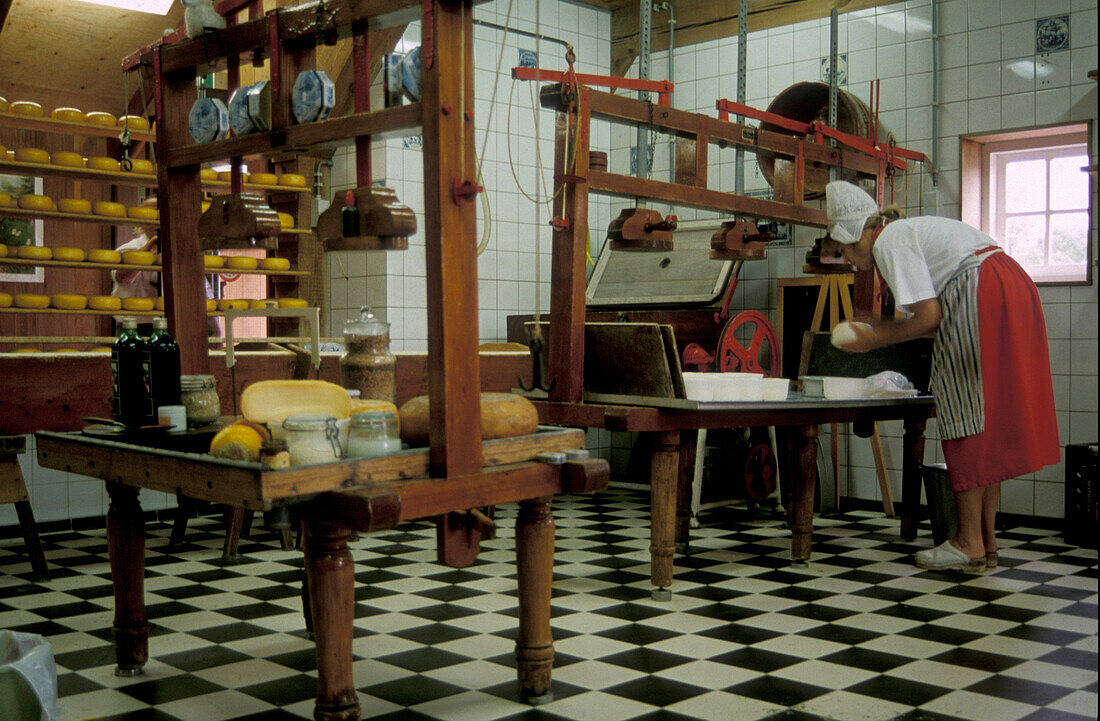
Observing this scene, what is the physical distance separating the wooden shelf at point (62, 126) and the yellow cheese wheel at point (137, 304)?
3.17 ft

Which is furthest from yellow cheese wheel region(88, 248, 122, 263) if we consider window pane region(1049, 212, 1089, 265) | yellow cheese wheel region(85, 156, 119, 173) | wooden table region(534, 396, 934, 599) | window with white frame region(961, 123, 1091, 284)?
window pane region(1049, 212, 1089, 265)

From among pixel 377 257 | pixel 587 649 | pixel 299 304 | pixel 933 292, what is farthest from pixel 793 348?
pixel 587 649

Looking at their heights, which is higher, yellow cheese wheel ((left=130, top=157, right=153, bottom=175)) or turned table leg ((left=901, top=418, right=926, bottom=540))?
yellow cheese wheel ((left=130, top=157, right=153, bottom=175))

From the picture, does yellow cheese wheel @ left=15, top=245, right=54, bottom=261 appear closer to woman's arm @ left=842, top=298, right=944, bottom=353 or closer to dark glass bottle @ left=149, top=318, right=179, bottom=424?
dark glass bottle @ left=149, top=318, right=179, bottom=424

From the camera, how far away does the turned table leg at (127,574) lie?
2.85 m

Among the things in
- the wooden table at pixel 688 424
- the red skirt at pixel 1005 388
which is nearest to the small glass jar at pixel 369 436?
the wooden table at pixel 688 424

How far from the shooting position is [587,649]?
3189 millimetres

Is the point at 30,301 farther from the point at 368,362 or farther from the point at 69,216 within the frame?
the point at 368,362

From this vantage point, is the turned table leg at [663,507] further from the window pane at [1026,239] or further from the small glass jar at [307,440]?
the window pane at [1026,239]

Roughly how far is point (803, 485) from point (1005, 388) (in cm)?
91

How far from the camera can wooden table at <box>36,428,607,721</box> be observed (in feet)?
6.97

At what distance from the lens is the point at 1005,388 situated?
422 cm

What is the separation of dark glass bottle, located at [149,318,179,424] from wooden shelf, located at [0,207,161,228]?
11.4 feet

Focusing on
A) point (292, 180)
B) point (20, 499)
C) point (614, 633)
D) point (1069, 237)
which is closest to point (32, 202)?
point (292, 180)
